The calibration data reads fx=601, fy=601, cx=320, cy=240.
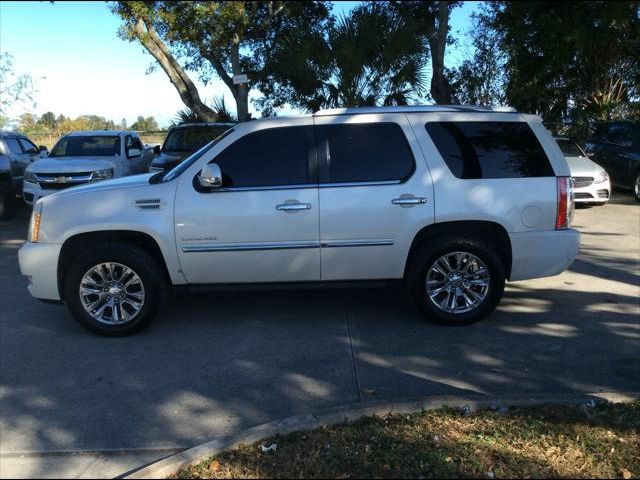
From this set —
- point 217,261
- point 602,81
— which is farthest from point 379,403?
point 602,81

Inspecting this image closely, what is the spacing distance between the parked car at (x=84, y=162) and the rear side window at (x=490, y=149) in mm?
7876

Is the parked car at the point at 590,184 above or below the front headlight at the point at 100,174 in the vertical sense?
below

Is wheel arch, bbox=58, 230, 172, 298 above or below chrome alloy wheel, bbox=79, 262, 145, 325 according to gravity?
above

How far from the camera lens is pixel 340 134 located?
17.8 ft

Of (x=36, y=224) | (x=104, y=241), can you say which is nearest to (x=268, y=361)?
(x=104, y=241)

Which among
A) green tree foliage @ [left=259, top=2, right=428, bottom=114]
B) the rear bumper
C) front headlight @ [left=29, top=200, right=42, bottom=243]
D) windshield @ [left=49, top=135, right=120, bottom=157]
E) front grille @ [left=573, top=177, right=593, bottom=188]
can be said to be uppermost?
green tree foliage @ [left=259, top=2, right=428, bottom=114]

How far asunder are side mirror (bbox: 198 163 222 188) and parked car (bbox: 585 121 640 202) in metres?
10.8

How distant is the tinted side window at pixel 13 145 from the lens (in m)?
13.0

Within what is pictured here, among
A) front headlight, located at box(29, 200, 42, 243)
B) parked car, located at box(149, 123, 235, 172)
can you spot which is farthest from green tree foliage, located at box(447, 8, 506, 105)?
front headlight, located at box(29, 200, 42, 243)

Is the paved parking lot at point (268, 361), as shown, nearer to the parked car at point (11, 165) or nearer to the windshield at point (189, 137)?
the windshield at point (189, 137)

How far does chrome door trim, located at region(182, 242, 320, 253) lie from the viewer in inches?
206

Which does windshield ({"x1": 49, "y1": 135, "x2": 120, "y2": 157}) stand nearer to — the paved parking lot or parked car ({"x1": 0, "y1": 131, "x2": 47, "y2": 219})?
parked car ({"x1": 0, "y1": 131, "x2": 47, "y2": 219})

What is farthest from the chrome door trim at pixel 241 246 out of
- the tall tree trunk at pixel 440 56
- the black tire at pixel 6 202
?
the tall tree trunk at pixel 440 56

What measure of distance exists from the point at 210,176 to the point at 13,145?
10160 millimetres
